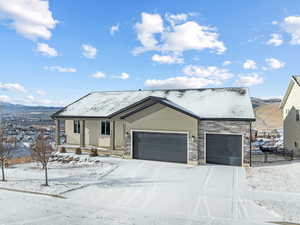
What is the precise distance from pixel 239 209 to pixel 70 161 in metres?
13.9

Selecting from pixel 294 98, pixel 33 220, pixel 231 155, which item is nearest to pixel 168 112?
pixel 231 155

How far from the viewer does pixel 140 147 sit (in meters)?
18.0

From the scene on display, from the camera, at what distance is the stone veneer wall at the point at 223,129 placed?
15180mm

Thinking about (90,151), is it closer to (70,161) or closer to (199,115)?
(70,161)

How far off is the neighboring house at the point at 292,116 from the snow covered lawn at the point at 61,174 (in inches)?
688

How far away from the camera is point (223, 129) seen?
1573 cm

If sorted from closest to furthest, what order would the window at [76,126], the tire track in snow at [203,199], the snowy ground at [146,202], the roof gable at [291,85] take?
the snowy ground at [146,202] < the tire track in snow at [203,199] < the roof gable at [291,85] < the window at [76,126]

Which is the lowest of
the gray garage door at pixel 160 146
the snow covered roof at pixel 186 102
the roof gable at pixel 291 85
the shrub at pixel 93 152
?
the shrub at pixel 93 152

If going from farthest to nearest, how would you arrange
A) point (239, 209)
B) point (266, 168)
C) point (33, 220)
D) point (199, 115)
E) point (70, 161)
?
1. point (70, 161)
2. point (199, 115)
3. point (266, 168)
4. point (239, 209)
5. point (33, 220)

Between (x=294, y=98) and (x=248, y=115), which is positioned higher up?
(x=294, y=98)

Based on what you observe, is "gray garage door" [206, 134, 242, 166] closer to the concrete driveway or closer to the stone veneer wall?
the stone veneer wall

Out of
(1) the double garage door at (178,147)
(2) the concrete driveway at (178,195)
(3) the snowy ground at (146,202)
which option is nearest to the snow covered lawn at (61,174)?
(3) the snowy ground at (146,202)

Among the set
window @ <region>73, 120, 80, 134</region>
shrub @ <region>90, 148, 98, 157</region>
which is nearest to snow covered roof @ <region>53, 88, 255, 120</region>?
window @ <region>73, 120, 80, 134</region>

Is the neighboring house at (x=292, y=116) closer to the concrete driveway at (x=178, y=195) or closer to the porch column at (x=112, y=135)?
the concrete driveway at (x=178, y=195)
